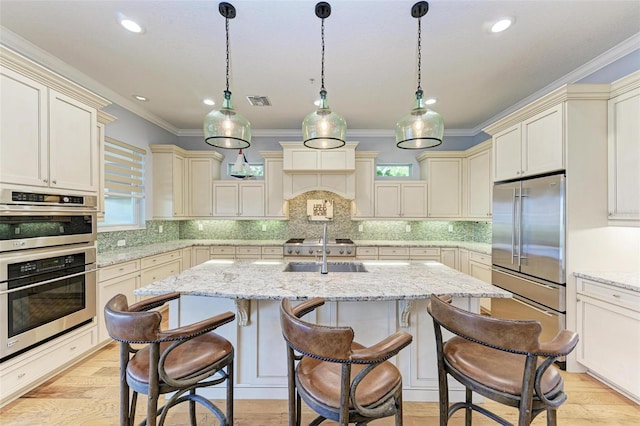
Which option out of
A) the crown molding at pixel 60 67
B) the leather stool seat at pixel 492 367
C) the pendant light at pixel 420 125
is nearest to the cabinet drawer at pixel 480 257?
the pendant light at pixel 420 125

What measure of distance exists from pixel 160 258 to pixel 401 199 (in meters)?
3.95

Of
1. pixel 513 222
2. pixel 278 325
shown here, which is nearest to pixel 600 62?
pixel 513 222

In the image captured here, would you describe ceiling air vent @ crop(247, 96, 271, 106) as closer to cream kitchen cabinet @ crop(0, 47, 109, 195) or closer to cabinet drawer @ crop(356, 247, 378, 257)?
cream kitchen cabinet @ crop(0, 47, 109, 195)

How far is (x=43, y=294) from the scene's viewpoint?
213 centimetres

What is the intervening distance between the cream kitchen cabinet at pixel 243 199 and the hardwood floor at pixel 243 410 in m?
2.96

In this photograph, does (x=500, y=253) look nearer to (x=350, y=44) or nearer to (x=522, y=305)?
(x=522, y=305)

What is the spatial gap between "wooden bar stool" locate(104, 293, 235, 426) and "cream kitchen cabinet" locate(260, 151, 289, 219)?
3.31m

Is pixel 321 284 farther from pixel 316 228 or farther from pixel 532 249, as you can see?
pixel 316 228

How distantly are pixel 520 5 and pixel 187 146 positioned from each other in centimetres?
513

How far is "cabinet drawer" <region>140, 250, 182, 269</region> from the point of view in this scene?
133 inches

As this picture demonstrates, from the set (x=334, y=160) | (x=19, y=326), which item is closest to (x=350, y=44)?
(x=334, y=160)

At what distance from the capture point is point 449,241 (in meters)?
4.93

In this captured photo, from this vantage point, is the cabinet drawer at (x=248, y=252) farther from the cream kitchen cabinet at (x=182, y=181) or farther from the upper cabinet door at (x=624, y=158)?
the upper cabinet door at (x=624, y=158)

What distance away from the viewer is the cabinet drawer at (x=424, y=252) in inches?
174
